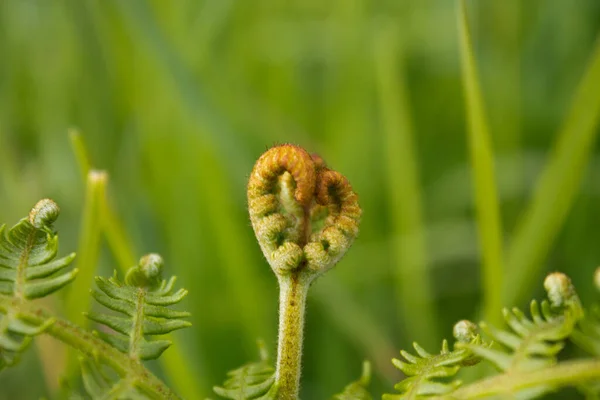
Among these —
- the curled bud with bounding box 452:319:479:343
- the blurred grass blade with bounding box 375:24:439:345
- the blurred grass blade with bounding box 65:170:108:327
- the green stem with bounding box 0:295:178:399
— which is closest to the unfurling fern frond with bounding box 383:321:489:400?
the curled bud with bounding box 452:319:479:343

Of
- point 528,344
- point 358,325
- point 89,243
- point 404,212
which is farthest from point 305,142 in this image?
point 528,344

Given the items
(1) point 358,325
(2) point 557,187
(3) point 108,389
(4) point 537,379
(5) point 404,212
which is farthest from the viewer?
(5) point 404,212

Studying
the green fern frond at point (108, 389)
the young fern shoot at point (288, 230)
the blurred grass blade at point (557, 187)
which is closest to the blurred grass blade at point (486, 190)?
the blurred grass blade at point (557, 187)

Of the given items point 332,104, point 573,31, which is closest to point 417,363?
point 332,104

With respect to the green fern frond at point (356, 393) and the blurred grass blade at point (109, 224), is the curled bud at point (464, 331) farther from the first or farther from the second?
the blurred grass blade at point (109, 224)

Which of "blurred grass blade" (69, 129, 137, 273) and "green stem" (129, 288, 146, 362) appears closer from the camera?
"green stem" (129, 288, 146, 362)

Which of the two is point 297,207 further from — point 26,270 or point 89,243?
point 89,243

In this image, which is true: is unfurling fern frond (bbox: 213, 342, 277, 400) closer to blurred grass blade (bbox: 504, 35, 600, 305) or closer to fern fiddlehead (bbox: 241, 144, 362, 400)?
fern fiddlehead (bbox: 241, 144, 362, 400)
